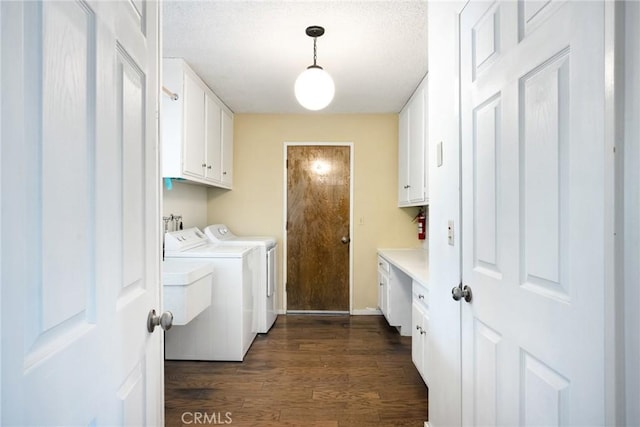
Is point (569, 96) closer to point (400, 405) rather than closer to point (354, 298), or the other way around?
point (400, 405)

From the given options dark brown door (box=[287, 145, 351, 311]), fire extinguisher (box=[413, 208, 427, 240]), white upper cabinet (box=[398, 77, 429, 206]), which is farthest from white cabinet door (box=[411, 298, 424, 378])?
dark brown door (box=[287, 145, 351, 311])

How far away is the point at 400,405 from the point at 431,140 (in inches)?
62.9

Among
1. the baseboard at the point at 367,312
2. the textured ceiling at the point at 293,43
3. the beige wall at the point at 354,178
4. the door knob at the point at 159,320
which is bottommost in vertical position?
the baseboard at the point at 367,312

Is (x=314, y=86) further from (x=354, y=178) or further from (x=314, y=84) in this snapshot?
(x=354, y=178)

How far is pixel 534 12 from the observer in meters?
0.90

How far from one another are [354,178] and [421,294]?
209 cm

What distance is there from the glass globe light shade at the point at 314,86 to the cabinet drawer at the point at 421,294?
1.42 metres

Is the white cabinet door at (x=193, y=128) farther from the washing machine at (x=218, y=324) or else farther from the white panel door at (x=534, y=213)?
the white panel door at (x=534, y=213)

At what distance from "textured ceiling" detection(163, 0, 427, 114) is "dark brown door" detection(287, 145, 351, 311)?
89cm

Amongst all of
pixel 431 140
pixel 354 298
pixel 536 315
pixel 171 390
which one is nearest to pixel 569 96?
pixel 536 315

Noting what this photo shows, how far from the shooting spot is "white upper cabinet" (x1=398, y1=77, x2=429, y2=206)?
3.00m

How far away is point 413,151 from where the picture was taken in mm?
3357

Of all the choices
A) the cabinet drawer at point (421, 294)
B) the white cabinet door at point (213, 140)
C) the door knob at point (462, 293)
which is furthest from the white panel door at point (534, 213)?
the white cabinet door at point (213, 140)

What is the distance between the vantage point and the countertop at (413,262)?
2273 millimetres
